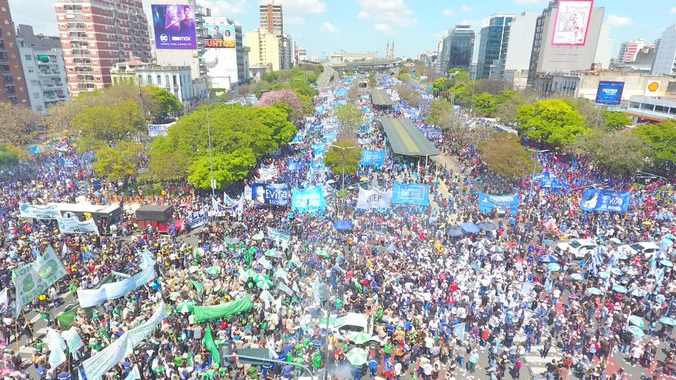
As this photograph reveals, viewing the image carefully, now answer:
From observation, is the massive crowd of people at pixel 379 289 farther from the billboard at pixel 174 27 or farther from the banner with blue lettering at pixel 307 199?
the billboard at pixel 174 27

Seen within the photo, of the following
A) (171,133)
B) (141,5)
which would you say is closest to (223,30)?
(141,5)

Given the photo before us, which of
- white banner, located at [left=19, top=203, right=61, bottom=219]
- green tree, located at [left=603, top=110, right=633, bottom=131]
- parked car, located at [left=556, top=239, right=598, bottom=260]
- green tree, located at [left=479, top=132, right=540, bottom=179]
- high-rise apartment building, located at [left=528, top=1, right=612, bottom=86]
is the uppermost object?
high-rise apartment building, located at [left=528, top=1, right=612, bottom=86]

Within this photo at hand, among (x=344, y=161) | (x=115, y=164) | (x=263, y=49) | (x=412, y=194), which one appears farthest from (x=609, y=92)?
(x=263, y=49)

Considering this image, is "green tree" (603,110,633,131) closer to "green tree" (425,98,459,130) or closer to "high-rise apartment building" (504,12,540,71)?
"green tree" (425,98,459,130)

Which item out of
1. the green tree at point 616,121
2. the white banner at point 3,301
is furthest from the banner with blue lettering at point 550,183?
the white banner at point 3,301

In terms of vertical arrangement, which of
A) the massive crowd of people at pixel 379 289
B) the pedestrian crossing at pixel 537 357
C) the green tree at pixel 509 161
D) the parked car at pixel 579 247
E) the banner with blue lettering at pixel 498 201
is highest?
the green tree at pixel 509 161

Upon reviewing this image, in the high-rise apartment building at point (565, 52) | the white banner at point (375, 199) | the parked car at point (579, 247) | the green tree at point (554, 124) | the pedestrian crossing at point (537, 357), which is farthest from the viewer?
the high-rise apartment building at point (565, 52)

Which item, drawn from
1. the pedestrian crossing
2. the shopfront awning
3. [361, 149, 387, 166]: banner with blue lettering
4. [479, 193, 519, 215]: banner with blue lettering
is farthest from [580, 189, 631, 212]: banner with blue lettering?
[361, 149, 387, 166]: banner with blue lettering
